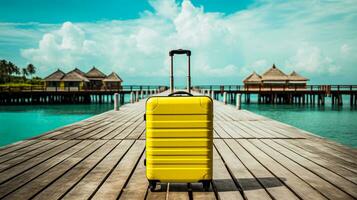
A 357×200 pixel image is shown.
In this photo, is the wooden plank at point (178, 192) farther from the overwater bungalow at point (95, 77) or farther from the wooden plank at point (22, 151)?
the overwater bungalow at point (95, 77)

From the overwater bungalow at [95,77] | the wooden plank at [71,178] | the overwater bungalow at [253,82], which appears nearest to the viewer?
the wooden plank at [71,178]

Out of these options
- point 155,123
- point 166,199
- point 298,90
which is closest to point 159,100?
point 155,123

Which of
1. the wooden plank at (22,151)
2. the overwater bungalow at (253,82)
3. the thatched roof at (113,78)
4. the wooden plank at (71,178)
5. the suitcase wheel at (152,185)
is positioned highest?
the thatched roof at (113,78)

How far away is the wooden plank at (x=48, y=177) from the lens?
3.43 meters

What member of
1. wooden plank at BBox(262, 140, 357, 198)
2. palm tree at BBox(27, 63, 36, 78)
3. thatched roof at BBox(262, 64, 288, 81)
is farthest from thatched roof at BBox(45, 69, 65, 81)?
palm tree at BBox(27, 63, 36, 78)

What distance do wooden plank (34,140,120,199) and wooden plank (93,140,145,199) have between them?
1.28 feet

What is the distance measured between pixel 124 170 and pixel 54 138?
144 inches

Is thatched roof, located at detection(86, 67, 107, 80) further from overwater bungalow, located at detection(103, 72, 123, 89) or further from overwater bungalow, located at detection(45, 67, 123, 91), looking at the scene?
overwater bungalow, located at detection(103, 72, 123, 89)

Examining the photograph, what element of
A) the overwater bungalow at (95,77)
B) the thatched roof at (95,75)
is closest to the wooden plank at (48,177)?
the overwater bungalow at (95,77)

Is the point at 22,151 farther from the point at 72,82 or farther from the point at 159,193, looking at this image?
the point at 72,82

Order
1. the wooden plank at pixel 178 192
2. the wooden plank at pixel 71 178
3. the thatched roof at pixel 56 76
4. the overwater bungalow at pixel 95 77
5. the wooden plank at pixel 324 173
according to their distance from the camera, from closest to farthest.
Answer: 1. the wooden plank at pixel 178 192
2. the wooden plank at pixel 71 178
3. the wooden plank at pixel 324 173
4. the thatched roof at pixel 56 76
5. the overwater bungalow at pixel 95 77

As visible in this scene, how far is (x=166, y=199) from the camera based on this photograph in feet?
10.6

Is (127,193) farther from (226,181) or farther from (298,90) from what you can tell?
(298,90)

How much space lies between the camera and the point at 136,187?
3.60m
